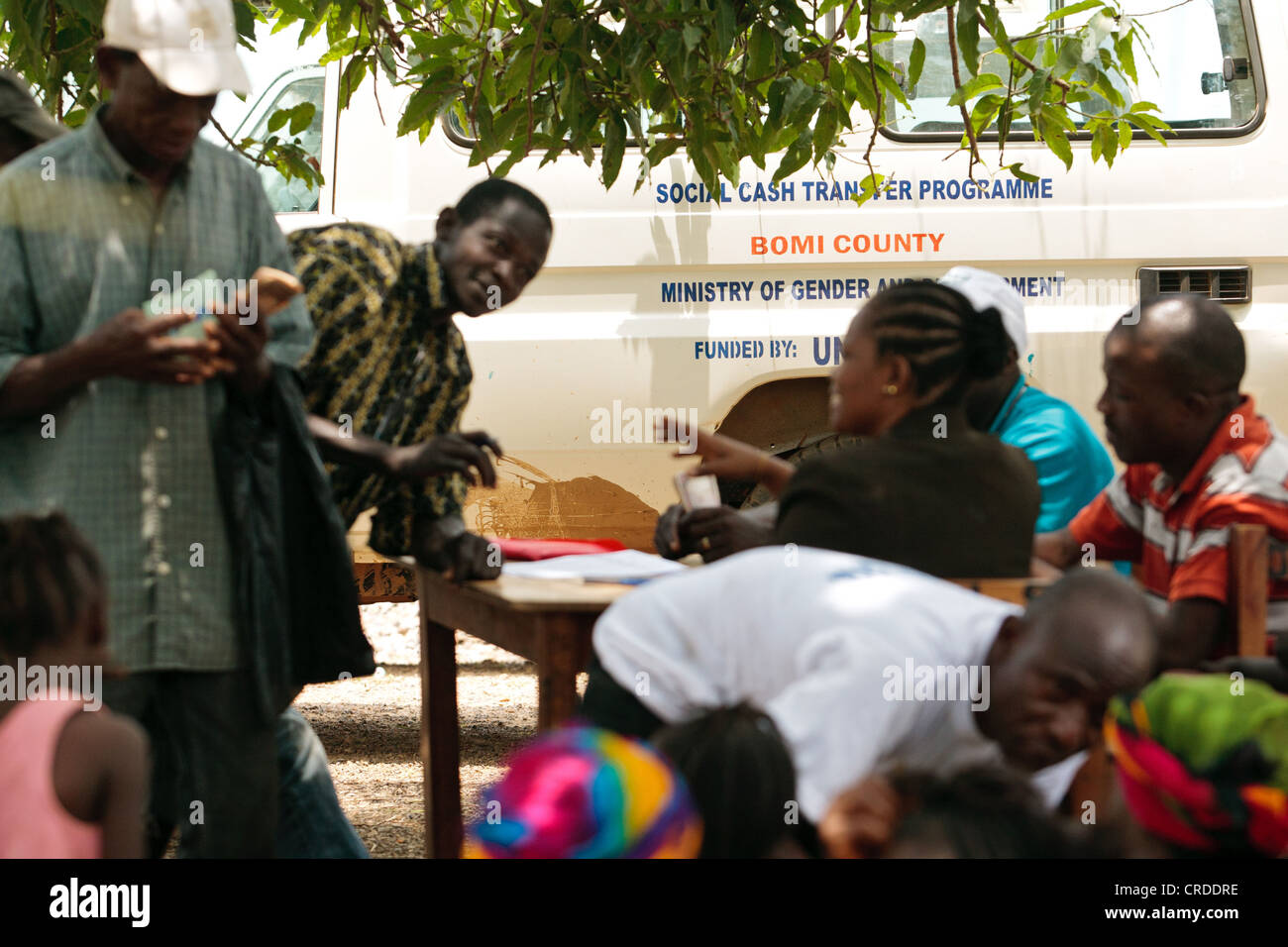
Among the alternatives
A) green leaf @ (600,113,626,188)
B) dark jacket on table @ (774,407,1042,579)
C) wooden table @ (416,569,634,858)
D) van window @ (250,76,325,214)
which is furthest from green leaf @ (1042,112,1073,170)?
van window @ (250,76,325,214)

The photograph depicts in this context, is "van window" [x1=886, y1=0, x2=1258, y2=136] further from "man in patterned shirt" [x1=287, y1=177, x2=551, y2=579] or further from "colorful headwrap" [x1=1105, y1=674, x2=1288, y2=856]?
"colorful headwrap" [x1=1105, y1=674, x2=1288, y2=856]

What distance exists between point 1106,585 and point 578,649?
0.78m

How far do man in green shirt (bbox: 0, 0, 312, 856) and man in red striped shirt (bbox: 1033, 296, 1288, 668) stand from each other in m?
1.27

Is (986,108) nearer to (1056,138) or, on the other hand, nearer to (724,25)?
(1056,138)

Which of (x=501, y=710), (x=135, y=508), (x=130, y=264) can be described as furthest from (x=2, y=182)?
(x=501, y=710)

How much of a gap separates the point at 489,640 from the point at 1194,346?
1.21 metres

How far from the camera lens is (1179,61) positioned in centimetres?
423

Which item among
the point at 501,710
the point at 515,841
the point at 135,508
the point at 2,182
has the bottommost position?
the point at 501,710

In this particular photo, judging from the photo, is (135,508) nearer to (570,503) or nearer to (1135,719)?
(1135,719)

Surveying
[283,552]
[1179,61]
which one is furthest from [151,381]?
[1179,61]

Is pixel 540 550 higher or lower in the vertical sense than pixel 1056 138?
lower

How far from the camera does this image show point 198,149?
1.91m

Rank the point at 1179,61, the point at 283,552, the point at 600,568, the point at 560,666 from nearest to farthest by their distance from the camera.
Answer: the point at 283,552, the point at 560,666, the point at 600,568, the point at 1179,61

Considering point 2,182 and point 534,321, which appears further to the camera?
point 534,321
